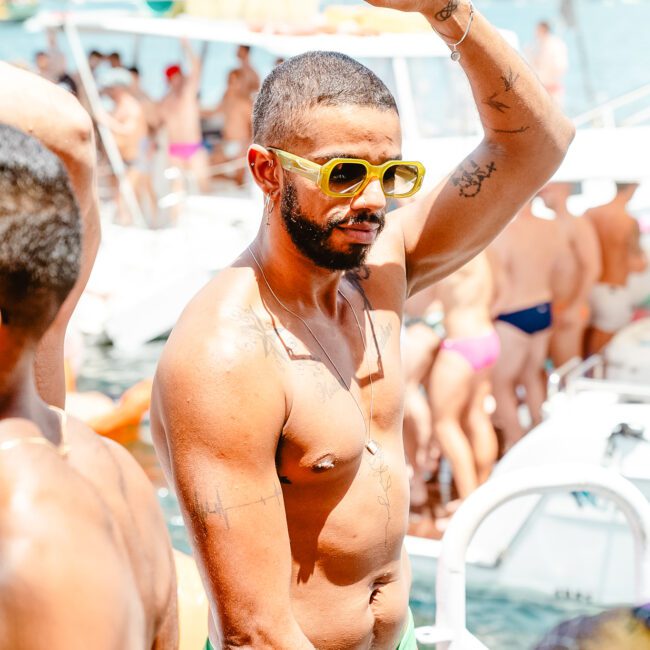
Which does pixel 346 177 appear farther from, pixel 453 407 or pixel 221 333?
pixel 453 407

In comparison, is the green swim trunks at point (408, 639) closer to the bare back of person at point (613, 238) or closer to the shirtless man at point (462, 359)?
the shirtless man at point (462, 359)

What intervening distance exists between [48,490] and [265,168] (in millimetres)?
1065

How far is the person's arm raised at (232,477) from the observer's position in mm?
1839

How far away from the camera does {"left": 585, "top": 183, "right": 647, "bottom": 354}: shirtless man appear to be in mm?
7754

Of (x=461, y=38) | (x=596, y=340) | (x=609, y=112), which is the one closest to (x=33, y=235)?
(x=461, y=38)

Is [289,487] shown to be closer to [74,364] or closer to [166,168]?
[74,364]

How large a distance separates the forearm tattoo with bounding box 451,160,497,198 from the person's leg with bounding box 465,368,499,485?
161 inches

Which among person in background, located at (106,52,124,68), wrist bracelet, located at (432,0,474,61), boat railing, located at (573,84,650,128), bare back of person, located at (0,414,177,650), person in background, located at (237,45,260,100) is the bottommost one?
bare back of person, located at (0,414,177,650)

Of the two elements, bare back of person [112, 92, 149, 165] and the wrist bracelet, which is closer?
the wrist bracelet

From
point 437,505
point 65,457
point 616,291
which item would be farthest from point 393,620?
point 616,291

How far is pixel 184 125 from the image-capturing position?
1223 centimetres

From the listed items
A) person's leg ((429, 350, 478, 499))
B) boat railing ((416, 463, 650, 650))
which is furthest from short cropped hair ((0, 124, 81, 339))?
person's leg ((429, 350, 478, 499))

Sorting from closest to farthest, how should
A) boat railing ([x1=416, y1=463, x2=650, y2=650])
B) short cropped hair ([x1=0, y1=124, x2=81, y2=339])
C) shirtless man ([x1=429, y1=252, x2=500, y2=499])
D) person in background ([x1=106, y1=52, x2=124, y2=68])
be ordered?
1. short cropped hair ([x1=0, y1=124, x2=81, y2=339])
2. boat railing ([x1=416, y1=463, x2=650, y2=650])
3. shirtless man ([x1=429, y1=252, x2=500, y2=499])
4. person in background ([x1=106, y1=52, x2=124, y2=68])

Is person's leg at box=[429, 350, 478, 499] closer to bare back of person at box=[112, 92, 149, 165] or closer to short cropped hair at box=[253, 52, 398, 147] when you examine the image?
short cropped hair at box=[253, 52, 398, 147]
